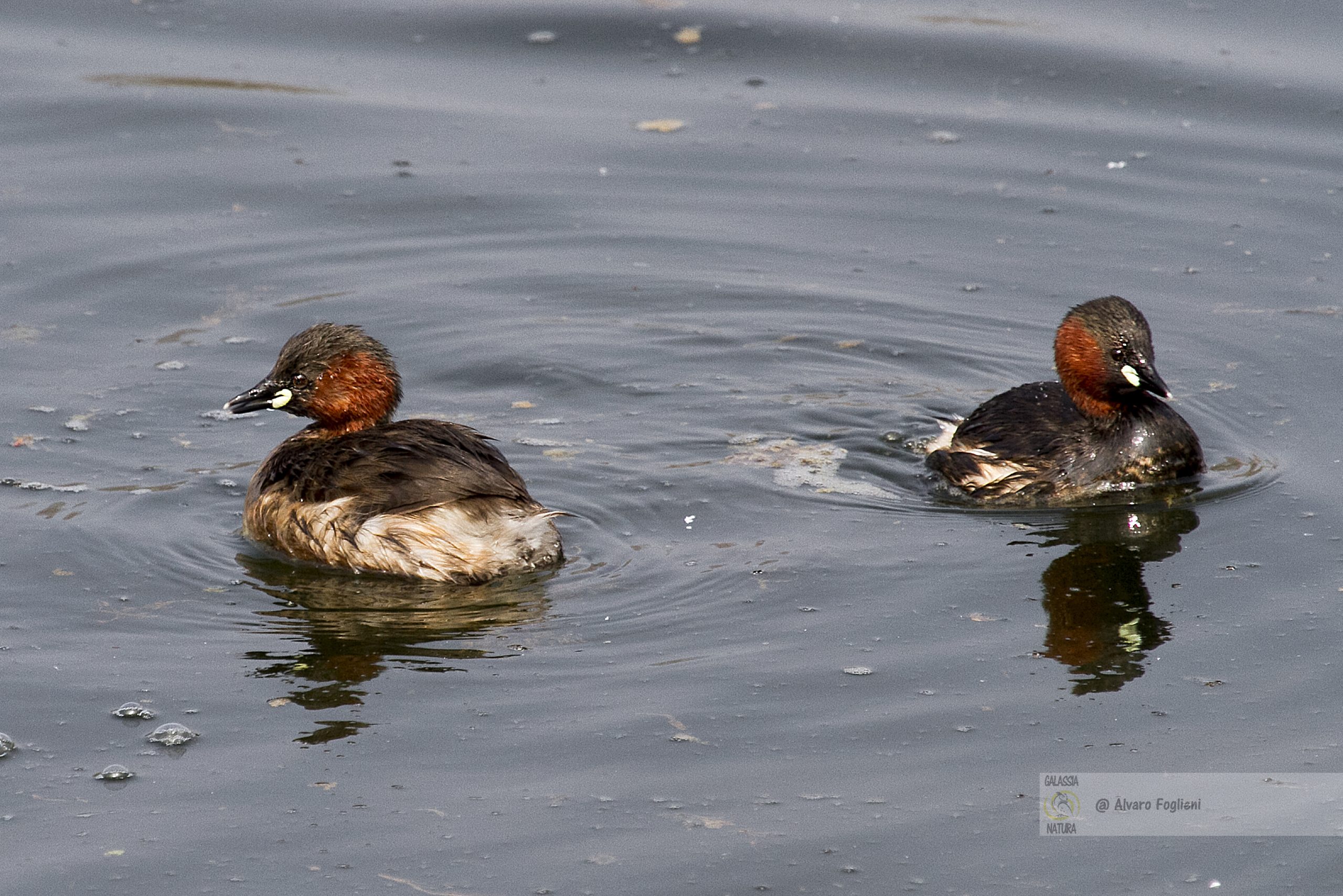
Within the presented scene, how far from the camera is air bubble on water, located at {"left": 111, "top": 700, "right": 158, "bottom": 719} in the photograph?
6.12 m

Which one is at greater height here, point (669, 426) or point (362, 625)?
point (669, 426)

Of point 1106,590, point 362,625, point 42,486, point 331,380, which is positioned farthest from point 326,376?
point 1106,590

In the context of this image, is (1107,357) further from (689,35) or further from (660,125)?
(689,35)

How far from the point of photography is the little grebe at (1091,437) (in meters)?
8.34

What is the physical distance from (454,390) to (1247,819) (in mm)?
5130

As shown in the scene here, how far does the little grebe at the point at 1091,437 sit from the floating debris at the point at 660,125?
4.88 m

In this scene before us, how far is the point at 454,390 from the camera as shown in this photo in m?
9.52

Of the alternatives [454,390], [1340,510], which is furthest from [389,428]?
[1340,510]

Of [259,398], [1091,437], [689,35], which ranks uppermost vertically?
[689,35]

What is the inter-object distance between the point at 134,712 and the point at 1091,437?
455cm

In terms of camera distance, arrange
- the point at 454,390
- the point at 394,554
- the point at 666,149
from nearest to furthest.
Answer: the point at 394,554, the point at 454,390, the point at 666,149

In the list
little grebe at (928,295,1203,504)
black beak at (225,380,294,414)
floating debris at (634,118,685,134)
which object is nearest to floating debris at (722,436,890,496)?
little grebe at (928,295,1203,504)

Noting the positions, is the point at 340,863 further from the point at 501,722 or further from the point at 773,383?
the point at 773,383

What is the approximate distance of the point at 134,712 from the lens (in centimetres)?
614
